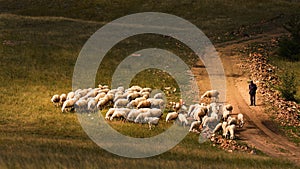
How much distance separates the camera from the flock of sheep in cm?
3161

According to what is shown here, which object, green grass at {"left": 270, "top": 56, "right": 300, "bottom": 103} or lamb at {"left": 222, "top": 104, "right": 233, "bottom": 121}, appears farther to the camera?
green grass at {"left": 270, "top": 56, "right": 300, "bottom": 103}

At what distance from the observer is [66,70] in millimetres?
48969

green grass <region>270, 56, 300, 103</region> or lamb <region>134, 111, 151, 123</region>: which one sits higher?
green grass <region>270, 56, 300, 103</region>

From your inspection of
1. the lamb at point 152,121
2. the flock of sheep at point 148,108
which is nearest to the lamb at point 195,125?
the flock of sheep at point 148,108

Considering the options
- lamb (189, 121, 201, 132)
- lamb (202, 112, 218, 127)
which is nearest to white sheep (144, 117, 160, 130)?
lamb (189, 121, 201, 132)

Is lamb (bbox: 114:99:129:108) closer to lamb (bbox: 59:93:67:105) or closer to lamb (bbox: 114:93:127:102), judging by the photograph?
lamb (bbox: 114:93:127:102)

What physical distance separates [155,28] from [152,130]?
1779 inches

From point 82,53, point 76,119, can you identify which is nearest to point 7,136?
point 76,119

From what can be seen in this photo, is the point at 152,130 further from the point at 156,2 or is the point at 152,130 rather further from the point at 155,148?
the point at 156,2

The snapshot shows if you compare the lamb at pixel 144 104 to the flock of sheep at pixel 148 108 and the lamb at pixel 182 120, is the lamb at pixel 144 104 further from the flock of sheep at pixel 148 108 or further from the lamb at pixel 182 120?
the lamb at pixel 182 120

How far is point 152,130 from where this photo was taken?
100ft

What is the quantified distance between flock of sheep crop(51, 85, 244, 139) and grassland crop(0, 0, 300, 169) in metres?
1.16

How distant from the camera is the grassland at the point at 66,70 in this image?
20.9m

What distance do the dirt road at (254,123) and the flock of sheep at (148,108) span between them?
1.12 metres
